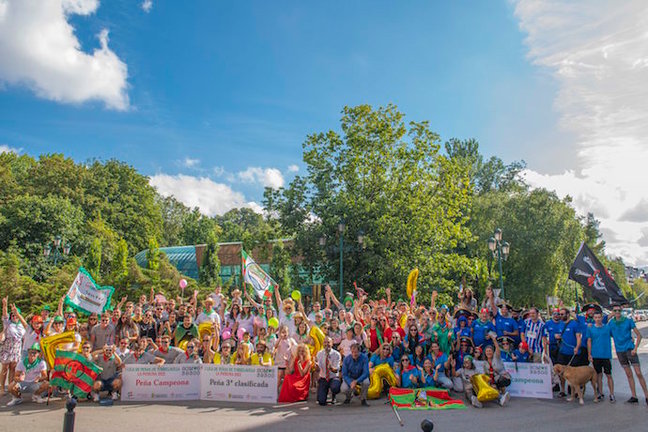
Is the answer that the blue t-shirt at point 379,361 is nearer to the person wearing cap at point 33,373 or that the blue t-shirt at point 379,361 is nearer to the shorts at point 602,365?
the shorts at point 602,365

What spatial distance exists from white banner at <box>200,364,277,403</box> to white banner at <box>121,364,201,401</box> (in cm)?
32

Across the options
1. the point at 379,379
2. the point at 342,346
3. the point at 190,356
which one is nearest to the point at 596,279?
the point at 379,379

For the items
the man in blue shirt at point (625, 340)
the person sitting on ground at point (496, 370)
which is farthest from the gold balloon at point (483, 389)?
the man in blue shirt at point (625, 340)

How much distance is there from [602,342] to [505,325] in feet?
6.19

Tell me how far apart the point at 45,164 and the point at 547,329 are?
49951mm

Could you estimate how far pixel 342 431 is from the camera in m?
7.33

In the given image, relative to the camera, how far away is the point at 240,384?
31.6 feet

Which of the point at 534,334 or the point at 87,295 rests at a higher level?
the point at 87,295

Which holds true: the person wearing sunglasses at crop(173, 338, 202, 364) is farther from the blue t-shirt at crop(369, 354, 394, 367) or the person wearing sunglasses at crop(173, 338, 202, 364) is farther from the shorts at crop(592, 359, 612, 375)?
the shorts at crop(592, 359, 612, 375)

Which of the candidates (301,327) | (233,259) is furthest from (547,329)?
(233,259)

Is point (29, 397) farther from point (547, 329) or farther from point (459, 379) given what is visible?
point (547, 329)

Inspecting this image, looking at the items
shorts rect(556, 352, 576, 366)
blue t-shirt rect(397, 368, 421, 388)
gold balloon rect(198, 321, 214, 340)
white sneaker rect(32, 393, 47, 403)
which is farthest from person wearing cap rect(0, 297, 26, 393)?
shorts rect(556, 352, 576, 366)

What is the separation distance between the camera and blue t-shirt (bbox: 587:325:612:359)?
372 inches

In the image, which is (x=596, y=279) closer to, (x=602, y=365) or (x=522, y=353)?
(x=602, y=365)
